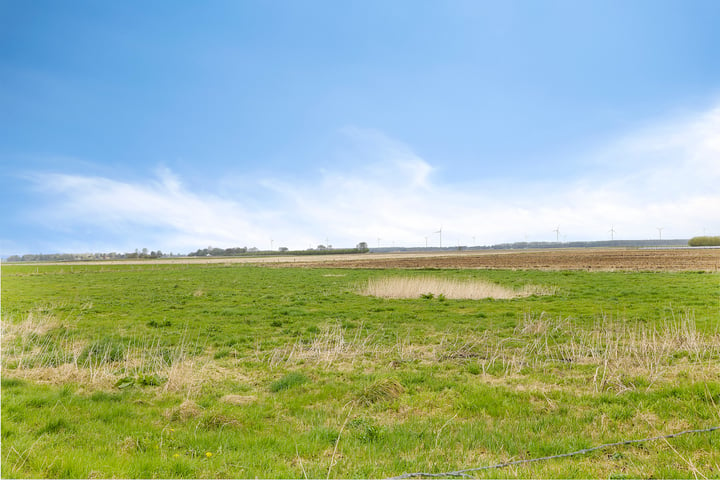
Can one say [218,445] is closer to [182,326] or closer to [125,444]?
[125,444]

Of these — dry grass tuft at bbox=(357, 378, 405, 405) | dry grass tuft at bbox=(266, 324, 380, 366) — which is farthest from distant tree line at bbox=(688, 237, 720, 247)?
dry grass tuft at bbox=(357, 378, 405, 405)

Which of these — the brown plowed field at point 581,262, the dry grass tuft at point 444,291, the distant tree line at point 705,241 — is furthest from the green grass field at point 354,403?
the distant tree line at point 705,241

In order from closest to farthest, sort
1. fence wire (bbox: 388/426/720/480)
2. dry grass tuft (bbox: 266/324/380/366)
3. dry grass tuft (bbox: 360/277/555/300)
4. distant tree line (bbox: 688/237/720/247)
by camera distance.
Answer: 1. fence wire (bbox: 388/426/720/480)
2. dry grass tuft (bbox: 266/324/380/366)
3. dry grass tuft (bbox: 360/277/555/300)
4. distant tree line (bbox: 688/237/720/247)

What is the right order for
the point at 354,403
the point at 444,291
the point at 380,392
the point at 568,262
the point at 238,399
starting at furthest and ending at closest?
the point at 568,262 → the point at 444,291 → the point at 380,392 → the point at 238,399 → the point at 354,403

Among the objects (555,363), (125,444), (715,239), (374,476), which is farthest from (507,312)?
(715,239)

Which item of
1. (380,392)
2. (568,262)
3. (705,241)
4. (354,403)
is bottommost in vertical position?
(354,403)

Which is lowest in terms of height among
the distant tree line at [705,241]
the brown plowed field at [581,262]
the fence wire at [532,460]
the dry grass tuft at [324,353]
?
the dry grass tuft at [324,353]

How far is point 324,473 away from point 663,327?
14.6m

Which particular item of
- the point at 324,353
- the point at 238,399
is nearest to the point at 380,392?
the point at 238,399

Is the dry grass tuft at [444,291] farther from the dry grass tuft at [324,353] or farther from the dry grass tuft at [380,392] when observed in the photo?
the dry grass tuft at [380,392]

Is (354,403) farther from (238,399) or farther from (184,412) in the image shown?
(184,412)

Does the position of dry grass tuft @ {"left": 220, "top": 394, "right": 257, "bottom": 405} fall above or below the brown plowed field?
below

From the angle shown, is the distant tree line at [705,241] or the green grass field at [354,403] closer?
the green grass field at [354,403]

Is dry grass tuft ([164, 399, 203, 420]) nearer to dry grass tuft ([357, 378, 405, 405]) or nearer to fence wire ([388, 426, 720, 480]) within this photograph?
dry grass tuft ([357, 378, 405, 405])
